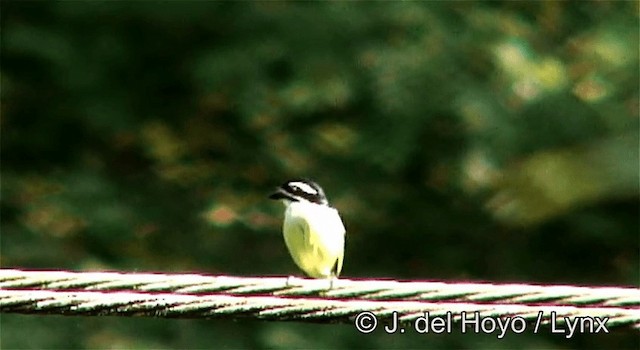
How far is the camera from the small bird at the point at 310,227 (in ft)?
21.2

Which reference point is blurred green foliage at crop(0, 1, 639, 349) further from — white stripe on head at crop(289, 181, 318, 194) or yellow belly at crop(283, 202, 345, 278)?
white stripe on head at crop(289, 181, 318, 194)

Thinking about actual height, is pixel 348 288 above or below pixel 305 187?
below

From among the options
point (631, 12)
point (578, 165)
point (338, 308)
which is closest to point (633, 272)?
point (578, 165)

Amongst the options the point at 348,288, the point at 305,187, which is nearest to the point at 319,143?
the point at 305,187

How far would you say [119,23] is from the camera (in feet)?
34.3

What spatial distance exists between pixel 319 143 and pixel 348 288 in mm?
5714

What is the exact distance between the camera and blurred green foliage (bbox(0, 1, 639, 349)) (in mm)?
8961

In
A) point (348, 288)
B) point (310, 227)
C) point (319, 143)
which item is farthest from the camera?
point (319, 143)

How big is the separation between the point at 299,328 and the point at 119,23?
284 cm

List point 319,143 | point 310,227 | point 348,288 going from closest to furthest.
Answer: point 348,288, point 310,227, point 319,143

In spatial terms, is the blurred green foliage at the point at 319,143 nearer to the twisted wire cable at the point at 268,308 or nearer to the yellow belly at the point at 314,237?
the yellow belly at the point at 314,237

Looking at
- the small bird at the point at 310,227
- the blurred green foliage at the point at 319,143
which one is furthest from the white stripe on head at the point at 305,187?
the blurred green foliage at the point at 319,143

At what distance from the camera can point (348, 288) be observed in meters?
4.32

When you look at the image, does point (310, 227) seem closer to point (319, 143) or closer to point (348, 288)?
point (348, 288)
